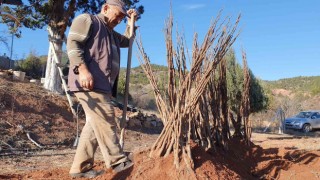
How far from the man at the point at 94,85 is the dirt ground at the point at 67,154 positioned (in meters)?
0.20

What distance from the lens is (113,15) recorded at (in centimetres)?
317

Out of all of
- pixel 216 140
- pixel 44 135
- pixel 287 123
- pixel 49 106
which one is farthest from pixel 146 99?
pixel 216 140

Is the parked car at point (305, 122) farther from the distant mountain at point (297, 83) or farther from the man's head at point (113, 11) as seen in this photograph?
the distant mountain at point (297, 83)

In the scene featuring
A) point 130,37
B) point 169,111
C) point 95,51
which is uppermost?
point 130,37

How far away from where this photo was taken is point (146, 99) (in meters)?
23.9

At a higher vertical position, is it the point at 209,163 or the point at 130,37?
the point at 130,37

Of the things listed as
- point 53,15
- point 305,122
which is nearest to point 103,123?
point 53,15

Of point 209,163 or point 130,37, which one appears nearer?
point 209,163

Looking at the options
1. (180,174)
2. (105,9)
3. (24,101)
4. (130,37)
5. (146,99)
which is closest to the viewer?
(180,174)

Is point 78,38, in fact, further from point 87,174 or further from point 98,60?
point 87,174

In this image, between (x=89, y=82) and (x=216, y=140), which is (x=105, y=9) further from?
(x=216, y=140)

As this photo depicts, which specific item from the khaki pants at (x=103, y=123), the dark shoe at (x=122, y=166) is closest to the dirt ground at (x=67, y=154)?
the dark shoe at (x=122, y=166)

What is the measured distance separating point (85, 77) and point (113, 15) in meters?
0.67

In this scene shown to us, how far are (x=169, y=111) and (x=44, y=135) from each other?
5.03 m
